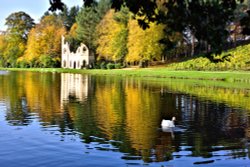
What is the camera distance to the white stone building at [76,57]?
105250 millimetres

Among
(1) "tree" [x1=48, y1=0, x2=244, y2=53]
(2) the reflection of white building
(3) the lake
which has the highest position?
(1) "tree" [x1=48, y1=0, x2=244, y2=53]

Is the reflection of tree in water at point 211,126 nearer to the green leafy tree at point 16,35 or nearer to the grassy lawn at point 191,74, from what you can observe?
the grassy lawn at point 191,74

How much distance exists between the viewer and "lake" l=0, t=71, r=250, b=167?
48.8ft

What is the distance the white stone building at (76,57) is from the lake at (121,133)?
240 feet

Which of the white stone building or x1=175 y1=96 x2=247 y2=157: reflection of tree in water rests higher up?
the white stone building

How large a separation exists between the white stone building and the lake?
73040 mm

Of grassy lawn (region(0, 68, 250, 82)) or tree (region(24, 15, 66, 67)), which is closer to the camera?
grassy lawn (region(0, 68, 250, 82))

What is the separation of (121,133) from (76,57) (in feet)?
295

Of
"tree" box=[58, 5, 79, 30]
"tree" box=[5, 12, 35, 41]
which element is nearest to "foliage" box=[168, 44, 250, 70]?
Answer: "tree" box=[5, 12, 35, 41]

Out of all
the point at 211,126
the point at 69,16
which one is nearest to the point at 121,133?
the point at 211,126

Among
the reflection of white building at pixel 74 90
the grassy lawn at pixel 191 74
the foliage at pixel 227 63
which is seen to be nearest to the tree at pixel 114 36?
the grassy lawn at pixel 191 74

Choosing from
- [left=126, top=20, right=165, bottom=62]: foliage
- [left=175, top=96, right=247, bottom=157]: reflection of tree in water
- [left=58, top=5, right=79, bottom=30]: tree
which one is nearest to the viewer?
[left=175, top=96, right=247, bottom=157]: reflection of tree in water

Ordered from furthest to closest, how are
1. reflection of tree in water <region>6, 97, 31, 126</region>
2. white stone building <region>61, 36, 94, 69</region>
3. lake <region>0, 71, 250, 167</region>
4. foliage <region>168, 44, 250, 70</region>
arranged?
white stone building <region>61, 36, 94, 69</region>
foliage <region>168, 44, 250, 70</region>
reflection of tree in water <region>6, 97, 31, 126</region>
lake <region>0, 71, 250, 167</region>

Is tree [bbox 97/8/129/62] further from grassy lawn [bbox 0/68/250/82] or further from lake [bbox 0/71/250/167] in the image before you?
lake [bbox 0/71/250/167]
